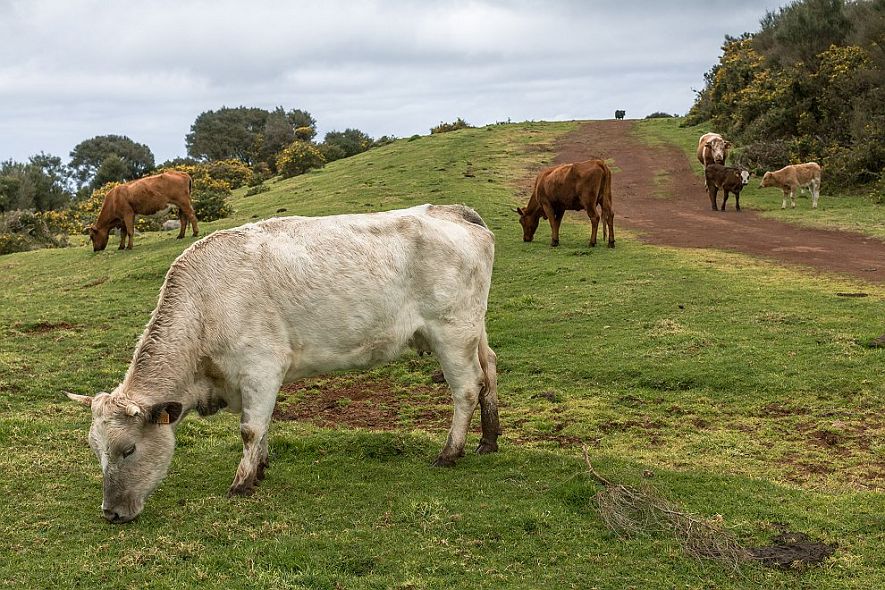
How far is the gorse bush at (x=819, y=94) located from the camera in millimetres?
29625

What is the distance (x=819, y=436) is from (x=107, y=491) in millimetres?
6956

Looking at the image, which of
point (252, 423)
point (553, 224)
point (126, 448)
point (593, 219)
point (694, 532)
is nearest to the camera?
point (694, 532)

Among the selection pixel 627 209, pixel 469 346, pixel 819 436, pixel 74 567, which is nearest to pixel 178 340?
pixel 74 567

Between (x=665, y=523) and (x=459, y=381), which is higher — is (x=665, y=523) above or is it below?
below

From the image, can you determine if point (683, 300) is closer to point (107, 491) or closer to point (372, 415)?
point (372, 415)

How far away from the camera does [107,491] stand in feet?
20.4

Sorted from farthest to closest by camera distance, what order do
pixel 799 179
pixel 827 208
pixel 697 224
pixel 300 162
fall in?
1. pixel 300 162
2. pixel 799 179
3. pixel 827 208
4. pixel 697 224

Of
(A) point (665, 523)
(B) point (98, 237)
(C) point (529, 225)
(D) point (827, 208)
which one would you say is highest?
(D) point (827, 208)

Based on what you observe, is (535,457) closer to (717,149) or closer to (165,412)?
(165,412)

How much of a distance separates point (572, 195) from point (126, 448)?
51.5ft

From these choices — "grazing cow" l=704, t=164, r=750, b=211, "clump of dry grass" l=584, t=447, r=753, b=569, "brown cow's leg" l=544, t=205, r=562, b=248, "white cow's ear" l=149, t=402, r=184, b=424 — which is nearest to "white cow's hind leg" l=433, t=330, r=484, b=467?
"clump of dry grass" l=584, t=447, r=753, b=569

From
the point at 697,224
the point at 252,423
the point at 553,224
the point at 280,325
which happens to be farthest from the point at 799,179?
the point at 252,423

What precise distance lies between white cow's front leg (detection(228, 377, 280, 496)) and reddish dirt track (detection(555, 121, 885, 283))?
1281cm

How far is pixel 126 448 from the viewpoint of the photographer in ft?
20.4
